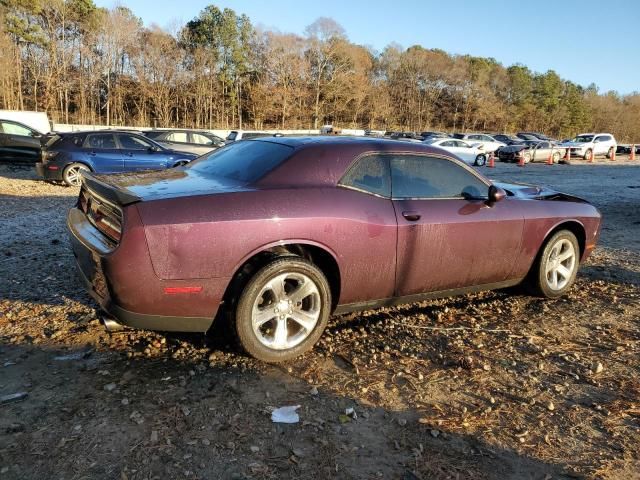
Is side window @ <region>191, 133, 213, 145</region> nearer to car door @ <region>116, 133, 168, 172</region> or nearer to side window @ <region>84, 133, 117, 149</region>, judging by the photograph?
car door @ <region>116, 133, 168, 172</region>

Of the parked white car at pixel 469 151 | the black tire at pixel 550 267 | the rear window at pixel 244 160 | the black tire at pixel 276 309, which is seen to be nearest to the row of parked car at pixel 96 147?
the parked white car at pixel 469 151

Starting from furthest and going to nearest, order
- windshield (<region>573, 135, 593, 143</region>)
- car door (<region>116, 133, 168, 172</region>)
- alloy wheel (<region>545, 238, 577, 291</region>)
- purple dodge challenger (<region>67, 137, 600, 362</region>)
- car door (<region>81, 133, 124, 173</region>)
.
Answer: windshield (<region>573, 135, 593, 143</region>) → car door (<region>116, 133, 168, 172</region>) → car door (<region>81, 133, 124, 173</region>) → alloy wheel (<region>545, 238, 577, 291</region>) → purple dodge challenger (<region>67, 137, 600, 362</region>)

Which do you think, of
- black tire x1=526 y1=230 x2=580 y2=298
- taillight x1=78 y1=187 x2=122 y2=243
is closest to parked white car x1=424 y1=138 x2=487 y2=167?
black tire x1=526 y1=230 x2=580 y2=298

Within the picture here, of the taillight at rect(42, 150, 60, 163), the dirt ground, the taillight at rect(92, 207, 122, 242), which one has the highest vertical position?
the taillight at rect(92, 207, 122, 242)

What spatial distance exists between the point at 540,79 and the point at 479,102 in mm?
20903

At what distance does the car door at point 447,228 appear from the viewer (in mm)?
3836

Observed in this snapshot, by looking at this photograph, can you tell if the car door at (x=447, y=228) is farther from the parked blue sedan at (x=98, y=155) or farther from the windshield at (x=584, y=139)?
the windshield at (x=584, y=139)

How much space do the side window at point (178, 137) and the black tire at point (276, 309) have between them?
48.9 feet

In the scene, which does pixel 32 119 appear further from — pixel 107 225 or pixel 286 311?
pixel 286 311

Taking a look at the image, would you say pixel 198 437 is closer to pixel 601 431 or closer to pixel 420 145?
pixel 601 431

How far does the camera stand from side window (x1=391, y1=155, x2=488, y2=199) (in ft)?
→ 12.9

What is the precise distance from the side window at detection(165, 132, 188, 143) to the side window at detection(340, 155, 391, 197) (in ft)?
47.6

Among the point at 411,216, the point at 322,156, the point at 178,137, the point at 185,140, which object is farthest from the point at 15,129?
the point at 411,216

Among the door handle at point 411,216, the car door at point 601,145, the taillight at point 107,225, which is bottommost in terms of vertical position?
the taillight at point 107,225
